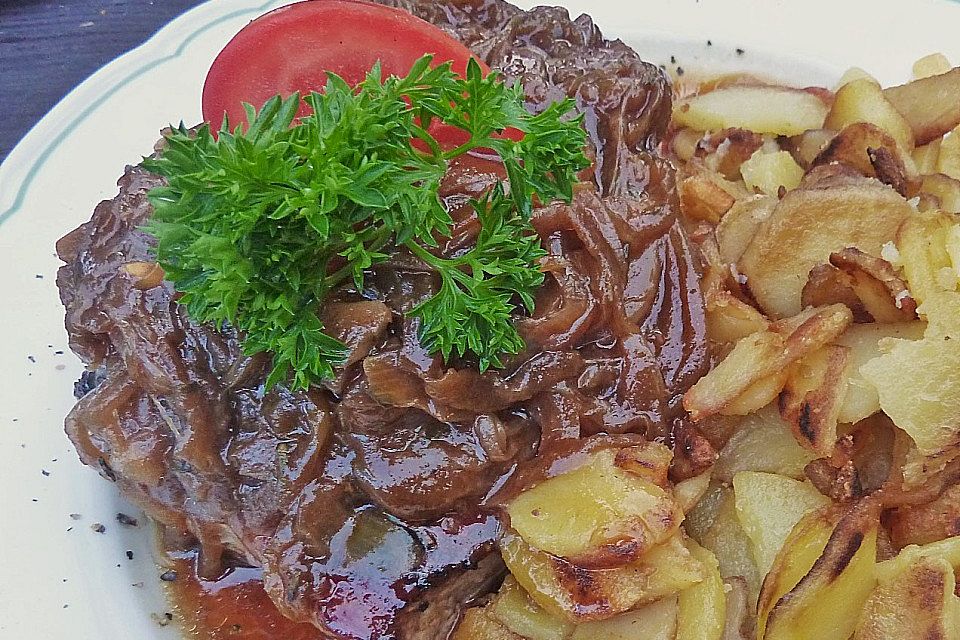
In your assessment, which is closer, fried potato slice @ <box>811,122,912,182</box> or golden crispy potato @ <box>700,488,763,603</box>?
golden crispy potato @ <box>700,488,763,603</box>

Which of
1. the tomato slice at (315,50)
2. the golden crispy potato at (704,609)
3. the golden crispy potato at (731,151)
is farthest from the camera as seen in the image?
the golden crispy potato at (731,151)

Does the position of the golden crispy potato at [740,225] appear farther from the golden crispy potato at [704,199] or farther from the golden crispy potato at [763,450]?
the golden crispy potato at [763,450]

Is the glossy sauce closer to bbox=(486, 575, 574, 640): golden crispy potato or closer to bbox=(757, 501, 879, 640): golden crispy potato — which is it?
bbox=(486, 575, 574, 640): golden crispy potato

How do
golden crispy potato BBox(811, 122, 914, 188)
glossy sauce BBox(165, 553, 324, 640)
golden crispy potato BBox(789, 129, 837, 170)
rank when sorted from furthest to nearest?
→ 1. golden crispy potato BBox(789, 129, 837, 170)
2. golden crispy potato BBox(811, 122, 914, 188)
3. glossy sauce BBox(165, 553, 324, 640)

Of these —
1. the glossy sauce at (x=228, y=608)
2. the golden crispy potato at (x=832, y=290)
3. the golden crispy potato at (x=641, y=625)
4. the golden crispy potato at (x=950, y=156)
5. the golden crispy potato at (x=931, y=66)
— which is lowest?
the glossy sauce at (x=228, y=608)

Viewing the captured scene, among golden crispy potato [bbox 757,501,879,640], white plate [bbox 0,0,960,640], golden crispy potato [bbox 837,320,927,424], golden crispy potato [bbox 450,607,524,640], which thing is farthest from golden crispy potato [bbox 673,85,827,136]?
golden crispy potato [bbox 450,607,524,640]

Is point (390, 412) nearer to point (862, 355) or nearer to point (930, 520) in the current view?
point (862, 355)

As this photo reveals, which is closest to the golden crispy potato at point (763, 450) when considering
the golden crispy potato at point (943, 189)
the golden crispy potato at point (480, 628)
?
the golden crispy potato at point (480, 628)

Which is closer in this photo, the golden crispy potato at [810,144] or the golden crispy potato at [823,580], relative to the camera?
the golden crispy potato at [823,580]
